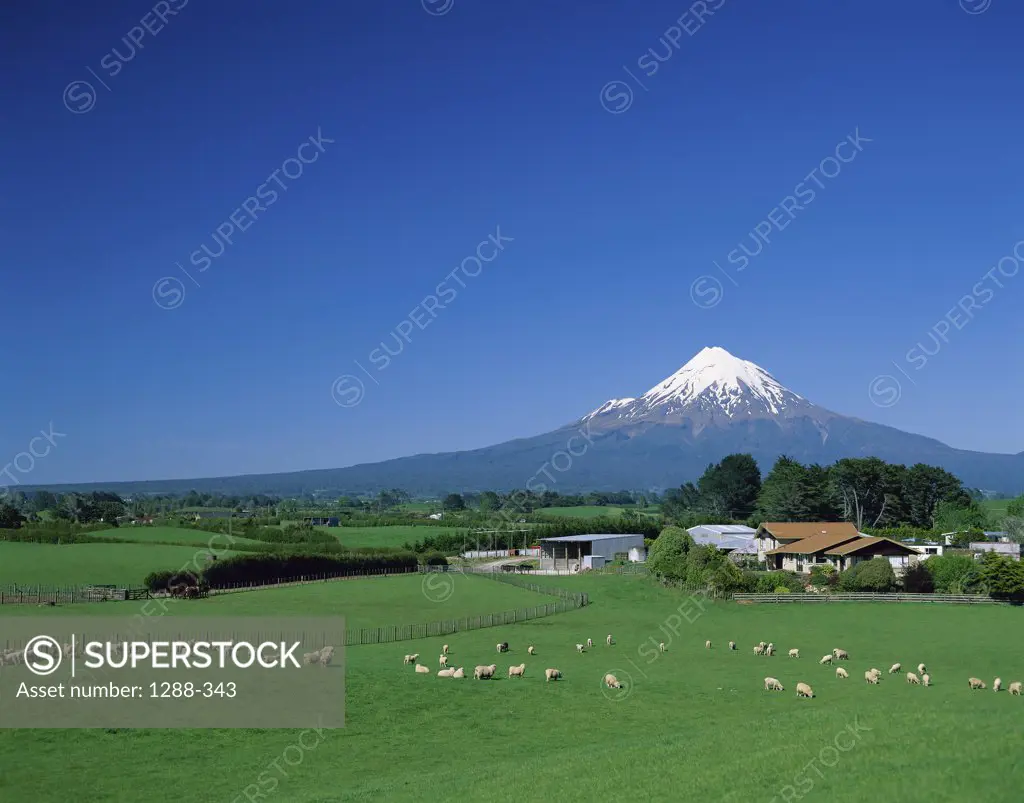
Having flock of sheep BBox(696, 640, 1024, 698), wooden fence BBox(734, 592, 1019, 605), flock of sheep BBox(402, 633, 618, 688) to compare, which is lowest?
wooden fence BBox(734, 592, 1019, 605)

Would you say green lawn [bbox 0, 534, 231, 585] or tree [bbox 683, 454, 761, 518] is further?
tree [bbox 683, 454, 761, 518]

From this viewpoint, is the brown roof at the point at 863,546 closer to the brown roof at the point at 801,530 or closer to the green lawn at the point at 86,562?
the brown roof at the point at 801,530

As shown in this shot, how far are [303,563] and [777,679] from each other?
149 feet

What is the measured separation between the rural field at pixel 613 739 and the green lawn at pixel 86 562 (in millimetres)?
31314

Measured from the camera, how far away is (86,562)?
6750cm

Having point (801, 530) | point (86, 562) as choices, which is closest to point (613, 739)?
point (86, 562)

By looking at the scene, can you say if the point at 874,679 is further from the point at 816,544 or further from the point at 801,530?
the point at 801,530

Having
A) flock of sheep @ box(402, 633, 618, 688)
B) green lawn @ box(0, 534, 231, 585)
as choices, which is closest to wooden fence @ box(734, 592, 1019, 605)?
flock of sheep @ box(402, 633, 618, 688)

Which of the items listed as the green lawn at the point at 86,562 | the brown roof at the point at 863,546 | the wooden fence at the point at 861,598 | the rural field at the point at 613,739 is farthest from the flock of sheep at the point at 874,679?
the green lawn at the point at 86,562

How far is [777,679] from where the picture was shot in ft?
110

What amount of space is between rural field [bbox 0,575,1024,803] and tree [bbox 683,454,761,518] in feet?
305

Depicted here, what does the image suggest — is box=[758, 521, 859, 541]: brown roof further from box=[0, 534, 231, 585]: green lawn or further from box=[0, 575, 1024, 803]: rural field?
box=[0, 534, 231, 585]: green lawn

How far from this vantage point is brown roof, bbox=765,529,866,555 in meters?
70.5

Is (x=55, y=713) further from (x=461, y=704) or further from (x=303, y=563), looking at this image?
(x=303, y=563)
